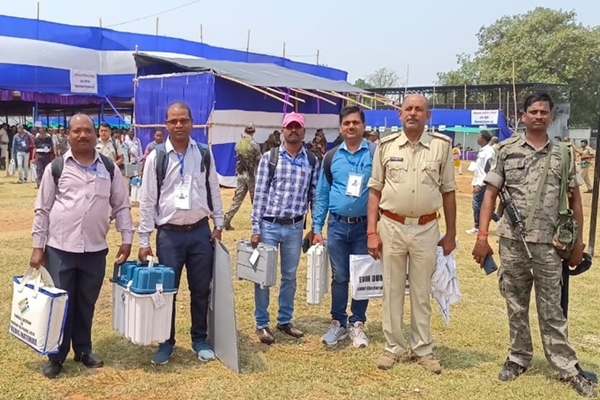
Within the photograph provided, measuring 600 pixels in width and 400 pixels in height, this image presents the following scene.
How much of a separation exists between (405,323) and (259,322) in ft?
4.51

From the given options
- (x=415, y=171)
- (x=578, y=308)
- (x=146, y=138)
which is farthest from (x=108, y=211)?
(x=146, y=138)

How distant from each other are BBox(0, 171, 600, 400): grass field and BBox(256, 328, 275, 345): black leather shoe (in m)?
0.06

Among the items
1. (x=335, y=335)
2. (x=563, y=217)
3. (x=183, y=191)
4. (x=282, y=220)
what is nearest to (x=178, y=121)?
(x=183, y=191)

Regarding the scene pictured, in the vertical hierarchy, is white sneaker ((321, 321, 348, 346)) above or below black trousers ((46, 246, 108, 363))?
below

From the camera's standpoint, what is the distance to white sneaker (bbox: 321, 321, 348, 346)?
4.91 metres

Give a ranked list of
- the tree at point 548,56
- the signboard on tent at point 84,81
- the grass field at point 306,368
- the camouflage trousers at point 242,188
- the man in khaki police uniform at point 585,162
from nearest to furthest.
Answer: the grass field at point 306,368, the camouflage trousers at point 242,188, the man in khaki police uniform at point 585,162, the signboard on tent at point 84,81, the tree at point 548,56

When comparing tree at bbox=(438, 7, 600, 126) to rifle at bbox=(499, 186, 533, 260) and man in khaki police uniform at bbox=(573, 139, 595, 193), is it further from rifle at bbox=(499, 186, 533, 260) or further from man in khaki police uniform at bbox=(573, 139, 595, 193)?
rifle at bbox=(499, 186, 533, 260)

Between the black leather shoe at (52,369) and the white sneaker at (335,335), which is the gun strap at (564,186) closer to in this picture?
the white sneaker at (335,335)

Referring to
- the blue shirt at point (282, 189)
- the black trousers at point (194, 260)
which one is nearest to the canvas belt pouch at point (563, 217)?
the blue shirt at point (282, 189)

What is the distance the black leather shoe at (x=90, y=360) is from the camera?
4406 millimetres

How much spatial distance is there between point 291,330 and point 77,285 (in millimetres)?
1748

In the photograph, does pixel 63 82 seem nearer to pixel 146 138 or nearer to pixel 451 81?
pixel 146 138

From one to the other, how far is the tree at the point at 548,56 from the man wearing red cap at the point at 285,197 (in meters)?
47.3

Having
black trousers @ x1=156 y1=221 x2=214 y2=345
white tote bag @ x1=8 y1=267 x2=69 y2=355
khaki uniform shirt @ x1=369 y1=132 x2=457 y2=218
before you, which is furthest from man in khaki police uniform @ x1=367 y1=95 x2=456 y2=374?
white tote bag @ x1=8 y1=267 x2=69 y2=355
